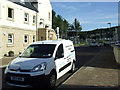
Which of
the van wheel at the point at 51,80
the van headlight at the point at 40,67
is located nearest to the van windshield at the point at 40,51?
the van headlight at the point at 40,67

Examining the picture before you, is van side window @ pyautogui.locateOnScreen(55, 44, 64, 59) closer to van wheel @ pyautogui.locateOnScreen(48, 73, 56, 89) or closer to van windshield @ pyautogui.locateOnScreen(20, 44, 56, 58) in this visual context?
van windshield @ pyautogui.locateOnScreen(20, 44, 56, 58)

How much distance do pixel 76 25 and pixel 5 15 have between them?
69.2 metres

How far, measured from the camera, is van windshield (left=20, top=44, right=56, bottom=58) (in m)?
5.59

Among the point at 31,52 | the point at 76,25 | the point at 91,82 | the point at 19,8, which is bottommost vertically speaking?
the point at 91,82

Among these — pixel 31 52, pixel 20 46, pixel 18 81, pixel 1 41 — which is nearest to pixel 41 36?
pixel 20 46

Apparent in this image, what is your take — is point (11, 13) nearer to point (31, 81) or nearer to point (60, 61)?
point (60, 61)

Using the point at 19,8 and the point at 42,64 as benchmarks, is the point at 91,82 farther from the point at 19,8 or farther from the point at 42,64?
the point at 19,8

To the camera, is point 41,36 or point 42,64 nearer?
point 42,64

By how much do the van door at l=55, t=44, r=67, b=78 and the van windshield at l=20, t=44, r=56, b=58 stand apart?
0.32 meters

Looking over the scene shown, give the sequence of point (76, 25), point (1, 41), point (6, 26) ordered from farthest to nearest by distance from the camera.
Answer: point (76, 25), point (6, 26), point (1, 41)

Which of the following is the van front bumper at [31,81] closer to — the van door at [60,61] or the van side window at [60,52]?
the van door at [60,61]

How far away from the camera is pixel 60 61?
227 inches

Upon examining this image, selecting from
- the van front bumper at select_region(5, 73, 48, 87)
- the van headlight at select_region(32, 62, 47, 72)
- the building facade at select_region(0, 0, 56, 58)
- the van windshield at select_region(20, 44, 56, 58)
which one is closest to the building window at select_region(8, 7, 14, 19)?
the building facade at select_region(0, 0, 56, 58)

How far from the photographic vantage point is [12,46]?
17797mm
